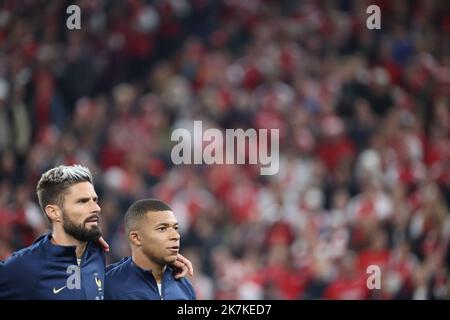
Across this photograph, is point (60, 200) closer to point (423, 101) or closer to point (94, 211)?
point (94, 211)

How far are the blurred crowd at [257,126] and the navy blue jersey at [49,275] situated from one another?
3441 mm

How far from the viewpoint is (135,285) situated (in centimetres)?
388

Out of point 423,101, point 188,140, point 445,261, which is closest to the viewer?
point 445,261

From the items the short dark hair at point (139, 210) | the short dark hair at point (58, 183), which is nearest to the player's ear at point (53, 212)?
the short dark hair at point (58, 183)

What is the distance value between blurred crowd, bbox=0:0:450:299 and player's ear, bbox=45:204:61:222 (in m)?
3.50

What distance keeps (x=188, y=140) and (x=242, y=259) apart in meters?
1.43

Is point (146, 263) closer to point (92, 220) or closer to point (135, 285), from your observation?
point (135, 285)

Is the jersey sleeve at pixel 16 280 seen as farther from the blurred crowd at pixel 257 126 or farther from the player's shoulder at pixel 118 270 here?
the blurred crowd at pixel 257 126

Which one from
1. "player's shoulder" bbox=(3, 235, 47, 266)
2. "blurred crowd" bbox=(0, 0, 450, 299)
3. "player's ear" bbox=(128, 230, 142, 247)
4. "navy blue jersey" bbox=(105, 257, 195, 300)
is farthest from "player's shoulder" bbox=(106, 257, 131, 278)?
"blurred crowd" bbox=(0, 0, 450, 299)

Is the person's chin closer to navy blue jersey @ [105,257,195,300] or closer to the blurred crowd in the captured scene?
navy blue jersey @ [105,257,195,300]

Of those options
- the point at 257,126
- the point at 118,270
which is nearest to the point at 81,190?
the point at 118,270

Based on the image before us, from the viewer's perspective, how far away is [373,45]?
10680mm
